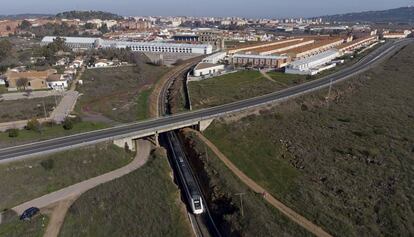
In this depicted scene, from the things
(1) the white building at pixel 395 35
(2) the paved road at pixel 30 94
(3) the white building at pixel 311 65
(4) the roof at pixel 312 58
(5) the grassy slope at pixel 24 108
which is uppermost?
(1) the white building at pixel 395 35

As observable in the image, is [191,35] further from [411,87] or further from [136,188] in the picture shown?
[136,188]

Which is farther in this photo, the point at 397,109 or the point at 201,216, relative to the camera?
the point at 397,109

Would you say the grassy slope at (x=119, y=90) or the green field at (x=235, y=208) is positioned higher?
the grassy slope at (x=119, y=90)

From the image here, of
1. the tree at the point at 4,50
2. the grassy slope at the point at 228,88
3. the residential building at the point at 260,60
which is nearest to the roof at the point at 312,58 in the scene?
the residential building at the point at 260,60

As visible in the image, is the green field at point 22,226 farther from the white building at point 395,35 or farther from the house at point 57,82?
the white building at point 395,35

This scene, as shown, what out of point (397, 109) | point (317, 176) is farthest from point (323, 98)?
point (317, 176)

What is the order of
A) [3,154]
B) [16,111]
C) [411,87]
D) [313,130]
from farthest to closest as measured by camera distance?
[411,87] < [16,111] < [313,130] < [3,154]

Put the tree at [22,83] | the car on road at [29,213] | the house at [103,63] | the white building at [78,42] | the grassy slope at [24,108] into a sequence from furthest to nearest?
1. the white building at [78,42]
2. the house at [103,63]
3. the tree at [22,83]
4. the grassy slope at [24,108]
5. the car on road at [29,213]
